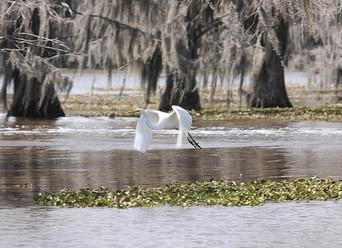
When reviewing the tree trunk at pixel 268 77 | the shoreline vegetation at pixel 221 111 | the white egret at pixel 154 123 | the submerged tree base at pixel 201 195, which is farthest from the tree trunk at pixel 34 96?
the submerged tree base at pixel 201 195

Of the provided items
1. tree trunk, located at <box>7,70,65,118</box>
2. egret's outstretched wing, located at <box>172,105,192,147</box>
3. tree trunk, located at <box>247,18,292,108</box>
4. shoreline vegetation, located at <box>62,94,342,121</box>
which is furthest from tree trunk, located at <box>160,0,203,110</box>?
egret's outstretched wing, located at <box>172,105,192,147</box>

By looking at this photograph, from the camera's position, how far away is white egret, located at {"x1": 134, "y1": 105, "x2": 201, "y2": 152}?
2150 centimetres

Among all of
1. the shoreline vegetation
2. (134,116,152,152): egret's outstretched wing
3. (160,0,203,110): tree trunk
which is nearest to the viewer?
(134,116,152,152): egret's outstretched wing

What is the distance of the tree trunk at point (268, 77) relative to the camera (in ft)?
135

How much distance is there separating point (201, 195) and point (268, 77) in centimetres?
2520

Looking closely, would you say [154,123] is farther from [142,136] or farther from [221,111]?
[221,111]

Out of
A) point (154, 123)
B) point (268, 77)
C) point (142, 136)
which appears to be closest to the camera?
point (142, 136)

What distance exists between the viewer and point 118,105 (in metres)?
46.9

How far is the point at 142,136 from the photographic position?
21.5m

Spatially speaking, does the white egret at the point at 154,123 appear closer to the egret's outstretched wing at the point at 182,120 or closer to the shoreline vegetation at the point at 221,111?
the egret's outstretched wing at the point at 182,120

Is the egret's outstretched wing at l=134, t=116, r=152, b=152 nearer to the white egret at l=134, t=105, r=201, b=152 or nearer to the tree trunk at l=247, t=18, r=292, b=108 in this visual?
the white egret at l=134, t=105, r=201, b=152

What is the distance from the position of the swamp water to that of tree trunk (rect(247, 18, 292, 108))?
638 centimetres

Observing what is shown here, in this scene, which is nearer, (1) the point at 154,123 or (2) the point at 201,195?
(2) the point at 201,195

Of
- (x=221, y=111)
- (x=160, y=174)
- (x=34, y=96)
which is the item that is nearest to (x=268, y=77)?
(x=221, y=111)
